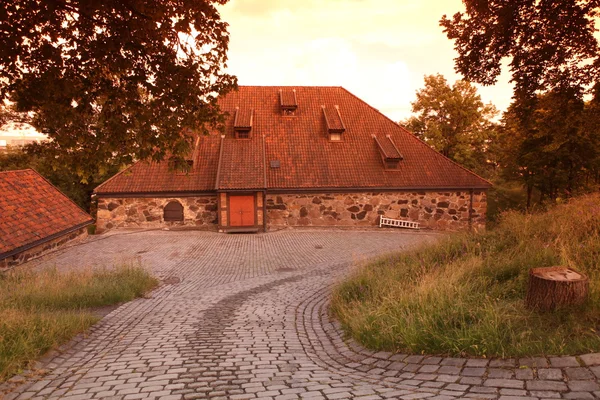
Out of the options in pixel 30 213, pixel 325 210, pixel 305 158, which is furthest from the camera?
pixel 305 158

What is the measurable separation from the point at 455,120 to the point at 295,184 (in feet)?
48.3

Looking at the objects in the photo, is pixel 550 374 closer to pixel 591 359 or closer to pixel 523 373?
pixel 523 373

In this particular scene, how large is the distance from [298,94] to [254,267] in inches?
570

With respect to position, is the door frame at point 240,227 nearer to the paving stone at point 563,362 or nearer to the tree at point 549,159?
the tree at point 549,159

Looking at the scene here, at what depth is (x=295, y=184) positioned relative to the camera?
19.7 metres

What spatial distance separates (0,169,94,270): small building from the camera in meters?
→ 12.4

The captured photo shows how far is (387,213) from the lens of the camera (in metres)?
20.4

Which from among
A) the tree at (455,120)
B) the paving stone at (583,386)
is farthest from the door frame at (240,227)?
the paving stone at (583,386)

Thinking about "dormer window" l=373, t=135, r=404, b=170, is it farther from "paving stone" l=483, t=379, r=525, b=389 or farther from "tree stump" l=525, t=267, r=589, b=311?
"paving stone" l=483, t=379, r=525, b=389

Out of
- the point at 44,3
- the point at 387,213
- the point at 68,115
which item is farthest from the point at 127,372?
the point at 387,213

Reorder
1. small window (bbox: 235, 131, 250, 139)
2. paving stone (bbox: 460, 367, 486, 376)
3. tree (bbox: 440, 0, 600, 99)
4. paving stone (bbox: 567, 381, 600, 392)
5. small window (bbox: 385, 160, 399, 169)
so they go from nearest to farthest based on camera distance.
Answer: paving stone (bbox: 567, 381, 600, 392), paving stone (bbox: 460, 367, 486, 376), tree (bbox: 440, 0, 600, 99), small window (bbox: 385, 160, 399, 169), small window (bbox: 235, 131, 250, 139)

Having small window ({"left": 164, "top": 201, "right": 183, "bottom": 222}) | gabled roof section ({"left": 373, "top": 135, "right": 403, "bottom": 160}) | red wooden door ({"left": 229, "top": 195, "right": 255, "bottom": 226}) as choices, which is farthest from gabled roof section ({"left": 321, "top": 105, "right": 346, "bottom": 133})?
small window ({"left": 164, "top": 201, "right": 183, "bottom": 222})

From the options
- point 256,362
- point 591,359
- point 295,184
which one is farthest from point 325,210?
point 591,359

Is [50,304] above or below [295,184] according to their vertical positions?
below
